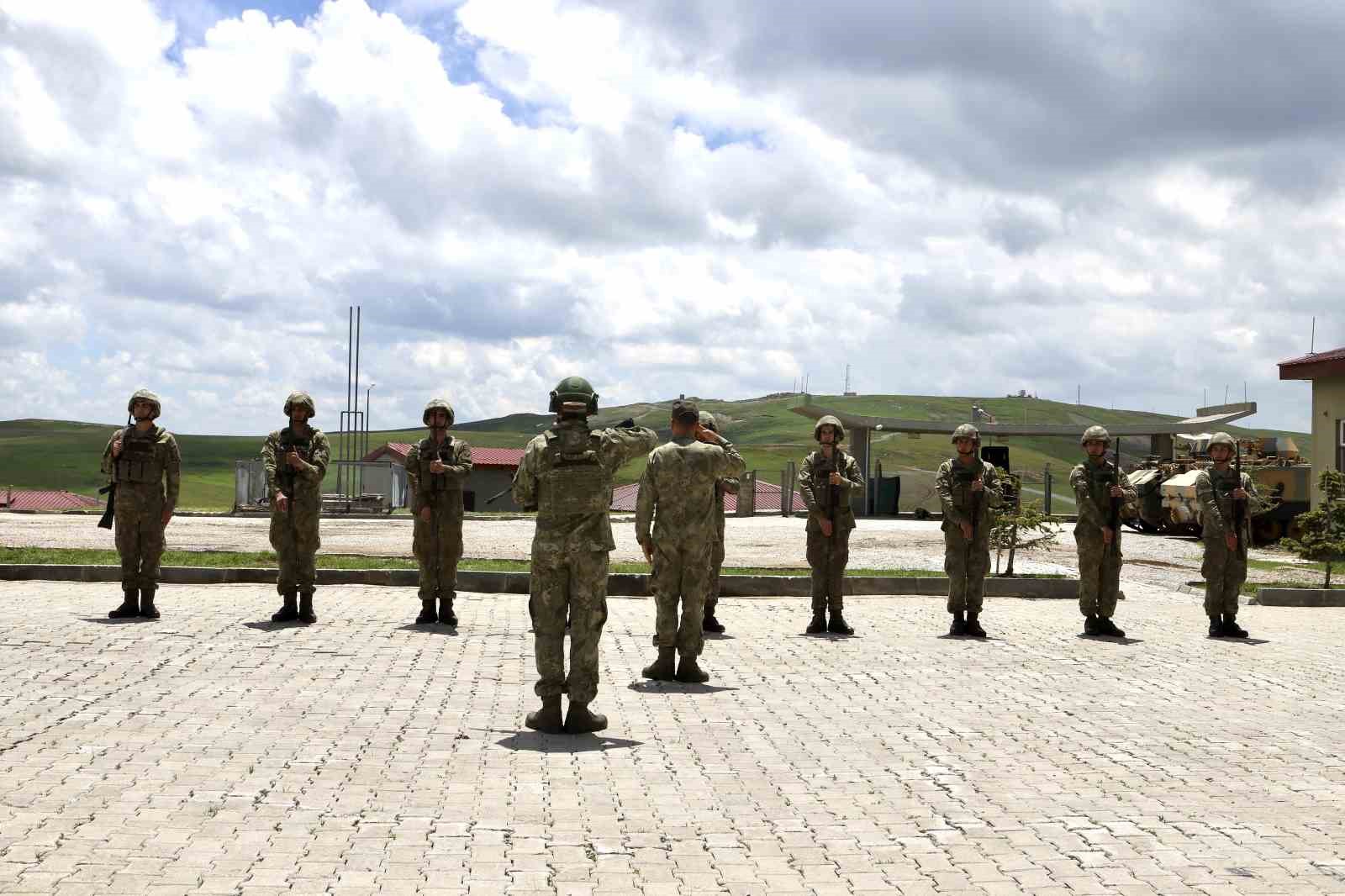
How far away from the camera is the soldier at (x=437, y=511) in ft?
42.4

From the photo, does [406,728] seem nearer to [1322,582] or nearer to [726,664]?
[726,664]

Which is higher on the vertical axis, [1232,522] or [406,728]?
[1232,522]

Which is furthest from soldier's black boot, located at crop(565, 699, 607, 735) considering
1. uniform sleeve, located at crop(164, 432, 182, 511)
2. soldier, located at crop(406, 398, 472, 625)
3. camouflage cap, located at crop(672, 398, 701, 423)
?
uniform sleeve, located at crop(164, 432, 182, 511)

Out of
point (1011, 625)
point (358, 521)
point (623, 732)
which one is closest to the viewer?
point (623, 732)

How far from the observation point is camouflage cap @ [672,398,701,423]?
31.8ft

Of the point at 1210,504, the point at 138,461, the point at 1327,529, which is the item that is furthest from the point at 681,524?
the point at 1327,529

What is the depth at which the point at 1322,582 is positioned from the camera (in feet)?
68.7

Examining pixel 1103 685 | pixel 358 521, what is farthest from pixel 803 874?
pixel 358 521

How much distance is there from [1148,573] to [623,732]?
53.0ft

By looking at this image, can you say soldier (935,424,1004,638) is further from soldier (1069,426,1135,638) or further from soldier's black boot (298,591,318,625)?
soldier's black boot (298,591,318,625)

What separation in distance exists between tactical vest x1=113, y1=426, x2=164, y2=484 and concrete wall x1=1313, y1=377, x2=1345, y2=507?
2720 cm

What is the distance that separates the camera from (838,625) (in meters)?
12.9

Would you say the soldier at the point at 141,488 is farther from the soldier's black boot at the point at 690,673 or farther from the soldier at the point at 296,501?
the soldier's black boot at the point at 690,673

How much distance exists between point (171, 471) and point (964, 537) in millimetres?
7677
